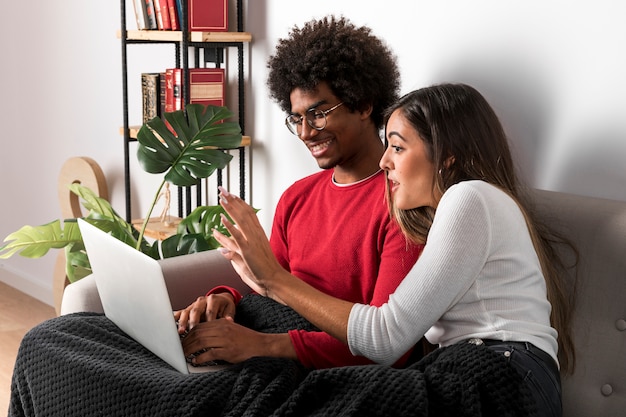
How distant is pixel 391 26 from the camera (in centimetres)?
229

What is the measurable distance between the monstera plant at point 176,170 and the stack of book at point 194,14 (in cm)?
37

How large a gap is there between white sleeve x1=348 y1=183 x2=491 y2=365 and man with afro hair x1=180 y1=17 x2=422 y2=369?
0.19 m

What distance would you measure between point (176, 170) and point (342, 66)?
2.51ft

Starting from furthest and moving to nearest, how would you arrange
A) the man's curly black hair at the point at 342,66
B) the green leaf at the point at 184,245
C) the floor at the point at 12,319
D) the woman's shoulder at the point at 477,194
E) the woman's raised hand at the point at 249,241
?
1. the floor at the point at 12,319
2. the green leaf at the point at 184,245
3. the man's curly black hair at the point at 342,66
4. the woman's raised hand at the point at 249,241
5. the woman's shoulder at the point at 477,194

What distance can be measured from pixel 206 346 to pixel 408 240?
0.43 meters

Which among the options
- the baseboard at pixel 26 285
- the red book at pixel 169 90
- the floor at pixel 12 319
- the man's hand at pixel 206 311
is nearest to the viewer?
the man's hand at pixel 206 311

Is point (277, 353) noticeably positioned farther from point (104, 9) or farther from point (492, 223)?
point (104, 9)

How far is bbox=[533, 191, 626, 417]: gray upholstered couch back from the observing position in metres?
1.63

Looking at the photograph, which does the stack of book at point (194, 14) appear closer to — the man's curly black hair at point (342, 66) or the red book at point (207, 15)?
the red book at point (207, 15)

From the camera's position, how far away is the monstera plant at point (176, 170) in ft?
8.01

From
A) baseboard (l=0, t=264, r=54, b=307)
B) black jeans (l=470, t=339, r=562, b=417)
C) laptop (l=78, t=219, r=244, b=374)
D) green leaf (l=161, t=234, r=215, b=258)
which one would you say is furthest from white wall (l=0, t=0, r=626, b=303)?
laptop (l=78, t=219, r=244, b=374)

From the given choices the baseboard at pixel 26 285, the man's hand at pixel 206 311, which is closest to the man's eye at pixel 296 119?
the man's hand at pixel 206 311

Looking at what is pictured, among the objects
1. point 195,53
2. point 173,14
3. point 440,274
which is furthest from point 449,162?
point 195,53

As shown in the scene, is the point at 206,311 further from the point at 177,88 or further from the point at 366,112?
the point at 177,88
